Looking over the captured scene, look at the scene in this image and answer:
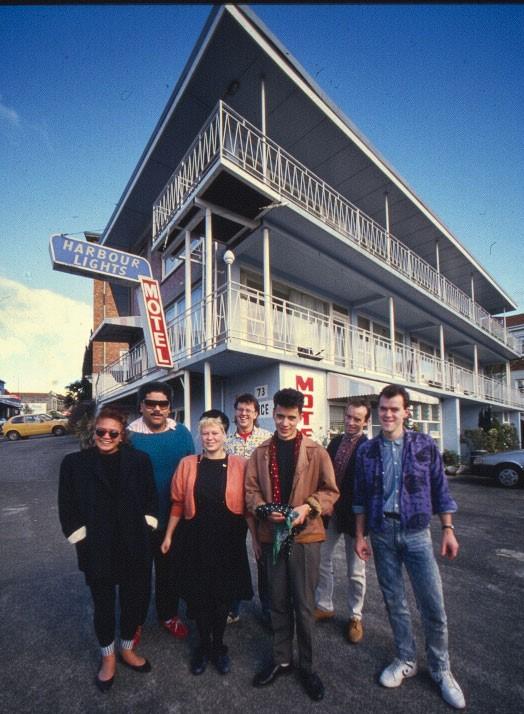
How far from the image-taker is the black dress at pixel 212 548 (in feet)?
8.22

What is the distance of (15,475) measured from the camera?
10781mm

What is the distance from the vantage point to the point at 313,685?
2193 mm

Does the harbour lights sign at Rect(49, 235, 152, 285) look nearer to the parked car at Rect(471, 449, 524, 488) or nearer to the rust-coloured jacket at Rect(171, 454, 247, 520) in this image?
the rust-coloured jacket at Rect(171, 454, 247, 520)

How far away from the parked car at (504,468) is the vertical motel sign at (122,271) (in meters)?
8.93

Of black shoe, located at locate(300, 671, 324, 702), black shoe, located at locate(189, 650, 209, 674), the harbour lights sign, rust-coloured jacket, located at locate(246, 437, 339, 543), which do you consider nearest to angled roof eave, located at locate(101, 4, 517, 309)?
the harbour lights sign

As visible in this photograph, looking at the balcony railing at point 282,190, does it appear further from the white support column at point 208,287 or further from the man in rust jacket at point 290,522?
the man in rust jacket at point 290,522

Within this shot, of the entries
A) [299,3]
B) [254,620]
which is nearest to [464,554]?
[254,620]

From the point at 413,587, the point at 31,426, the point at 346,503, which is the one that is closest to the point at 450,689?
the point at 413,587

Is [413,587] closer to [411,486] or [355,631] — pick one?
[411,486]

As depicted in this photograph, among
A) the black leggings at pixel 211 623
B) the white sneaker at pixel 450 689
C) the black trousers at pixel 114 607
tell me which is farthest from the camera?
the black leggings at pixel 211 623

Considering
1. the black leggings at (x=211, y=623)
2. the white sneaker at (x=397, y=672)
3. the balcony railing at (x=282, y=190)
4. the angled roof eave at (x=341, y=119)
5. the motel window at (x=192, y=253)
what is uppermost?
the angled roof eave at (x=341, y=119)

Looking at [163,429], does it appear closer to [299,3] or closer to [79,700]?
[79,700]

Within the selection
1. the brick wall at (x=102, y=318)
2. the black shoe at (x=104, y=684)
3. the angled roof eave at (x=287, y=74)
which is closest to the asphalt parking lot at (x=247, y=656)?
the black shoe at (x=104, y=684)

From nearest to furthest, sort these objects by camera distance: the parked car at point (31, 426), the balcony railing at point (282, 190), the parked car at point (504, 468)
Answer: the balcony railing at point (282, 190) → the parked car at point (504, 468) → the parked car at point (31, 426)
